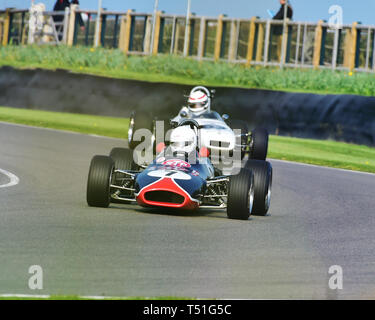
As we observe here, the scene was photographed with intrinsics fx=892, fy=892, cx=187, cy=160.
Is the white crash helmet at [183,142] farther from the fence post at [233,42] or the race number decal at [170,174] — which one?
the fence post at [233,42]

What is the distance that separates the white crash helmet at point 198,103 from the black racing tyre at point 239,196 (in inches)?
203

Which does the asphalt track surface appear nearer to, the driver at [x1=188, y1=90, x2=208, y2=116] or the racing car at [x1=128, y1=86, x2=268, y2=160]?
the racing car at [x1=128, y1=86, x2=268, y2=160]

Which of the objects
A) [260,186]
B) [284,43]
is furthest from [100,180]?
[284,43]

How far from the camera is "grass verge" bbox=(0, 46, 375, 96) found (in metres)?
23.9

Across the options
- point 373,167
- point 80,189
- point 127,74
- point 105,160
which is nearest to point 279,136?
point 373,167

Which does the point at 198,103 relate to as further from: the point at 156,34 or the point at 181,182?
the point at 156,34

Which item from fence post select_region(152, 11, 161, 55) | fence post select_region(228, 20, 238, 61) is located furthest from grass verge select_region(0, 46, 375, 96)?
fence post select_region(152, 11, 161, 55)

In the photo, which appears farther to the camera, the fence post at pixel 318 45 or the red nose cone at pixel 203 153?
the fence post at pixel 318 45

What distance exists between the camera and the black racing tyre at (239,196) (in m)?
9.35

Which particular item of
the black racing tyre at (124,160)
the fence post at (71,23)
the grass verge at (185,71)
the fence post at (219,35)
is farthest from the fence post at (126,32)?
the black racing tyre at (124,160)

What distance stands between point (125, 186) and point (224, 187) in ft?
3.74

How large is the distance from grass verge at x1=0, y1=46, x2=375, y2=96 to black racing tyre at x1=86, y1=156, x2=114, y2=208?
1387cm

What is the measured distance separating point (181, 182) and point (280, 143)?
11.8m
